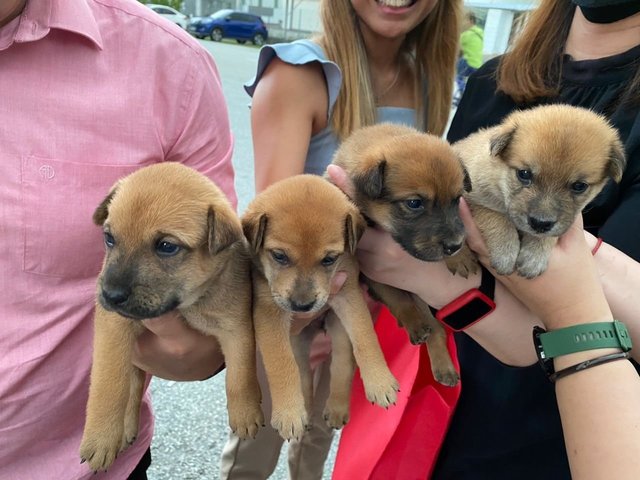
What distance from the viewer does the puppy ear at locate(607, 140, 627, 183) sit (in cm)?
145

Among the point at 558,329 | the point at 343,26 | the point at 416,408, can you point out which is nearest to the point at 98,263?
the point at 416,408

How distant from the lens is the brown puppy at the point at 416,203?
1.54 m

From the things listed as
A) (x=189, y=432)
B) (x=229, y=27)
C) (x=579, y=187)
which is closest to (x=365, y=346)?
(x=579, y=187)

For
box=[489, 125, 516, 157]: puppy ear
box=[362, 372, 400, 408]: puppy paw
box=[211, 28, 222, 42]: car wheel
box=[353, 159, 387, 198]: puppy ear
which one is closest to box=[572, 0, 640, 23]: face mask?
box=[489, 125, 516, 157]: puppy ear

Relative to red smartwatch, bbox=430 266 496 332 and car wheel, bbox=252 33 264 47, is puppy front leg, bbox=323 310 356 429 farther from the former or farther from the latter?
car wheel, bbox=252 33 264 47

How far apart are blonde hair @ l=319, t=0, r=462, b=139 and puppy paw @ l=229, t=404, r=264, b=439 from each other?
1164mm

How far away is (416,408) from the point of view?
1.67 m

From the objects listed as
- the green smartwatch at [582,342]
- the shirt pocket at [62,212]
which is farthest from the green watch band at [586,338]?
the shirt pocket at [62,212]

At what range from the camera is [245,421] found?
1509 mm

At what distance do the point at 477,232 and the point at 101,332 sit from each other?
1.11m

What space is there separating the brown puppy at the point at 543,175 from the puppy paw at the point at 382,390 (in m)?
0.47

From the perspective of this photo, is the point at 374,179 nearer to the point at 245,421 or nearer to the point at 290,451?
the point at 245,421

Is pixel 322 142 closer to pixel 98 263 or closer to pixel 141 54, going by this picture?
pixel 141 54

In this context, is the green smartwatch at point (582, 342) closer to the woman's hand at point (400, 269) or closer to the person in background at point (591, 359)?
the person in background at point (591, 359)
